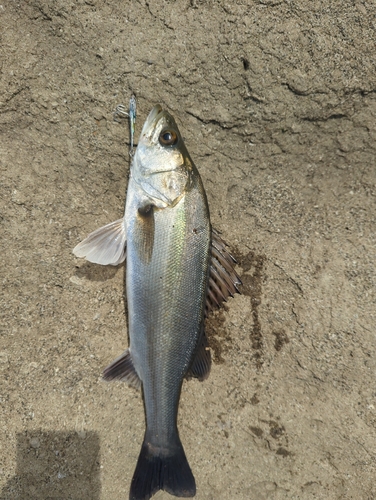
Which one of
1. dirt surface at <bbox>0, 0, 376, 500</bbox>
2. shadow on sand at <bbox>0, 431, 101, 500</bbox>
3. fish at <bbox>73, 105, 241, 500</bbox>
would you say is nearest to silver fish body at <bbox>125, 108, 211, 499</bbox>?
fish at <bbox>73, 105, 241, 500</bbox>

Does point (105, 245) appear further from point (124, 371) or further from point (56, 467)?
point (56, 467)

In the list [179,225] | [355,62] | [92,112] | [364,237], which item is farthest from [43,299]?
Result: [355,62]

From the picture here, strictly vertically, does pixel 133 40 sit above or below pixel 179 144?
above

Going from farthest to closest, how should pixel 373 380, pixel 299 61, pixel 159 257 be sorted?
pixel 373 380, pixel 299 61, pixel 159 257

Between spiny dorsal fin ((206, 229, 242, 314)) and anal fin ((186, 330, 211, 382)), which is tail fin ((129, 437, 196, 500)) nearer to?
anal fin ((186, 330, 211, 382))

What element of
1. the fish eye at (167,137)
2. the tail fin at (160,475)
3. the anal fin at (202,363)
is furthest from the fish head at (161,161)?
the tail fin at (160,475)

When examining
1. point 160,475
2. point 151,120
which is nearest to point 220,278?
point 151,120

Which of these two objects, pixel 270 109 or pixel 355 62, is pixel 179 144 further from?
pixel 355 62
